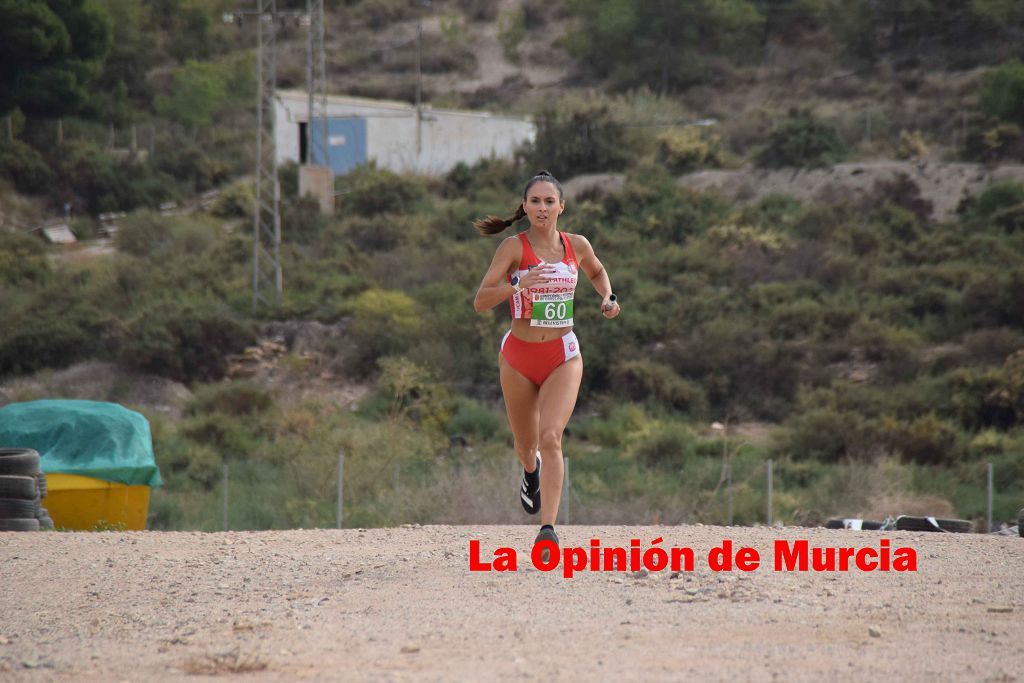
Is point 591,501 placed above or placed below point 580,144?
below

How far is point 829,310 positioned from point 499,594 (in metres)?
24.5

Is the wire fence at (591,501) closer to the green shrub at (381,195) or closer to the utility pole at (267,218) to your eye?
the utility pole at (267,218)

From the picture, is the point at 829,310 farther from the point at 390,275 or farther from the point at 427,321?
the point at 390,275

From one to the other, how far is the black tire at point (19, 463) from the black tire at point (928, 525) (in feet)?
27.2

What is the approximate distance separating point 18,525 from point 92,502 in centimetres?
235

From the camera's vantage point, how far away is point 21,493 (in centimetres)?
1259

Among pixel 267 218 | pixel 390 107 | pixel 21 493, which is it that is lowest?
pixel 21 493

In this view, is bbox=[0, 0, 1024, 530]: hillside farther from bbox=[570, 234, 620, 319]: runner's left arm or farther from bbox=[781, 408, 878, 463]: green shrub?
bbox=[570, 234, 620, 319]: runner's left arm

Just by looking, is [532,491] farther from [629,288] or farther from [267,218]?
[267,218]

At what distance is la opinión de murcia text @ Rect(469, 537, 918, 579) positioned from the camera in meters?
8.07

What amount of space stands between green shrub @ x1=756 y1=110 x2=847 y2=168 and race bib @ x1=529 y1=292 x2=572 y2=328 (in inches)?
1338

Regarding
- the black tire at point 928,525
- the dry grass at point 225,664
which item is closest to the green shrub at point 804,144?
the black tire at point 928,525

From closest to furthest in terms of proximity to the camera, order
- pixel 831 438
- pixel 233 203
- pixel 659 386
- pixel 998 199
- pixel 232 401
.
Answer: pixel 831 438, pixel 232 401, pixel 659 386, pixel 998 199, pixel 233 203

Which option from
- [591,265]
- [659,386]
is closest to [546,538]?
[591,265]
